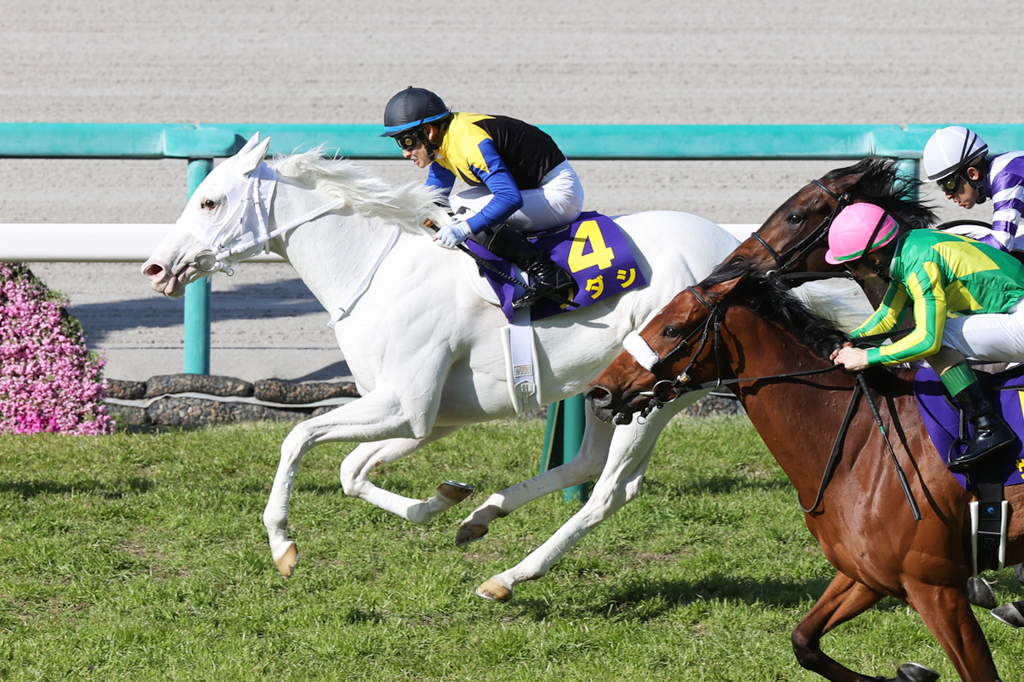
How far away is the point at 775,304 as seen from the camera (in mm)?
3850

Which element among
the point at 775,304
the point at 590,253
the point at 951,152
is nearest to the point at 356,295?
the point at 590,253

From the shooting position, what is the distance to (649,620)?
499 cm

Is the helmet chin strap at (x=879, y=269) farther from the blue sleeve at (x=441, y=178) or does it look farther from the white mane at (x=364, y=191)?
the blue sleeve at (x=441, y=178)

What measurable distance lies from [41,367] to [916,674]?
17.4ft

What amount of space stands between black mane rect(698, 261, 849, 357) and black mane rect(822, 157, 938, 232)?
470mm

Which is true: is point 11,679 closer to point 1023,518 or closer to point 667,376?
point 667,376

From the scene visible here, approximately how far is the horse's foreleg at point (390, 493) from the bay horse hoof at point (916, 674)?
6.21 ft

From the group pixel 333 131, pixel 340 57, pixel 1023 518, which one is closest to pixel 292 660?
pixel 1023 518

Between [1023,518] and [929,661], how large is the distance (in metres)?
1.12

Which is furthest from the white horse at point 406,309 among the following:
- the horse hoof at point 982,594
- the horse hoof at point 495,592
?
the horse hoof at point 982,594

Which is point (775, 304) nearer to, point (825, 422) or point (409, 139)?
point (825, 422)

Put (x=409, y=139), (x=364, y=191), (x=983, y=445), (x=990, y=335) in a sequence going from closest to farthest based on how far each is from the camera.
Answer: (x=983, y=445) → (x=990, y=335) → (x=409, y=139) → (x=364, y=191)

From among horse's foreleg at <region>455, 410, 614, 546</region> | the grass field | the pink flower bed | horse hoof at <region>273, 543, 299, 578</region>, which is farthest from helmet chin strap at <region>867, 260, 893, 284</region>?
the pink flower bed

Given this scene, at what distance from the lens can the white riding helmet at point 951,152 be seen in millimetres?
4242
